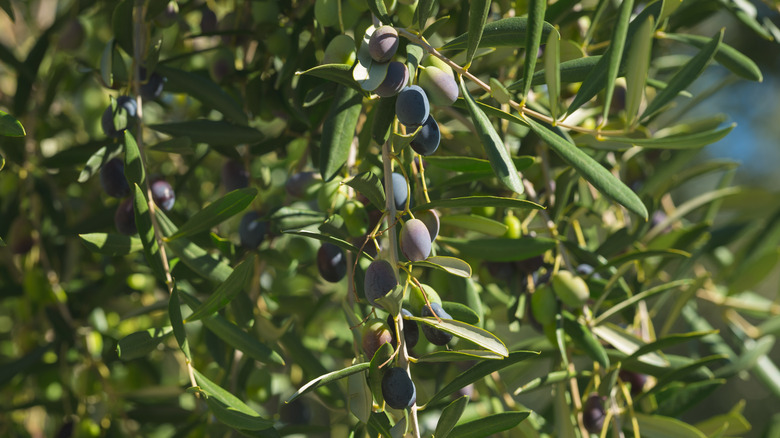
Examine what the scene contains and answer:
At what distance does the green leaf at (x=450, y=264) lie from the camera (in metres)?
0.48

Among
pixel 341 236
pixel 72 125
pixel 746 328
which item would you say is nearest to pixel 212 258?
pixel 341 236

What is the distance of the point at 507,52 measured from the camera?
0.61 meters

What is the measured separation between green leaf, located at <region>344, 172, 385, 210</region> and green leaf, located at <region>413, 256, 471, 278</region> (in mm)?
54

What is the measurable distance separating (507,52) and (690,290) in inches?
13.4

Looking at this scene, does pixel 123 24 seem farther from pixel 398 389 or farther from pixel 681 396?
pixel 681 396

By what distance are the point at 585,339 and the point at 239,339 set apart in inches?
11.9

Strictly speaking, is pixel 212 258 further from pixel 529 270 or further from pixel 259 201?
→ pixel 529 270

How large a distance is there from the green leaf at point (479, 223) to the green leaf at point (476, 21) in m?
0.14

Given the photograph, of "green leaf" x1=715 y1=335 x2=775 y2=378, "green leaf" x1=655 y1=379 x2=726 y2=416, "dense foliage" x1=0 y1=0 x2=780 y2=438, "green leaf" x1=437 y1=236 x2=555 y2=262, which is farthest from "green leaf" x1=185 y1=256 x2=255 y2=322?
"green leaf" x1=715 y1=335 x2=775 y2=378

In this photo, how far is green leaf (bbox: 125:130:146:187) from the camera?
0.52 meters

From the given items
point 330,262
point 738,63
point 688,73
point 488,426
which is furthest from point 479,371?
point 738,63

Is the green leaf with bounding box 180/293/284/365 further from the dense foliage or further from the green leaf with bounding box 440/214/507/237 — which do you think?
the green leaf with bounding box 440/214/507/237

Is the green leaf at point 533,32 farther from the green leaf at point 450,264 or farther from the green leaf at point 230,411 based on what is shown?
the green leaf at point 230,411

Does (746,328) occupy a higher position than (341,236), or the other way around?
(341,236)
